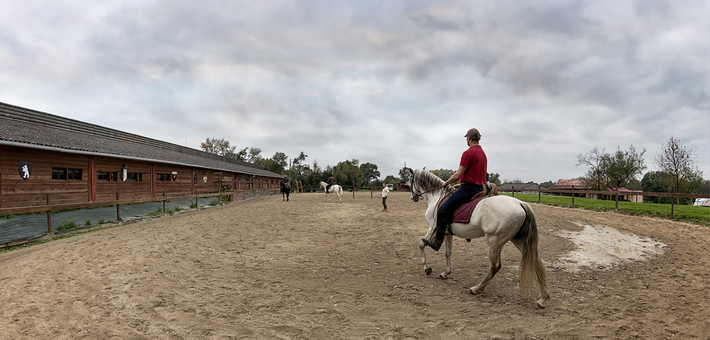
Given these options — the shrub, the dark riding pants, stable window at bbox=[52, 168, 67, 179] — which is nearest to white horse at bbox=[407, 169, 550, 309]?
the dark riding pants

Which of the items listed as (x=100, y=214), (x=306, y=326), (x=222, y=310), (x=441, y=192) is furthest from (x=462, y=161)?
(x=100, y=214)

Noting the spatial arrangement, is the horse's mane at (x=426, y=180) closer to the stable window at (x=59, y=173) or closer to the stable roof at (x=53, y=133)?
the stable roof at (x=53, y=133)

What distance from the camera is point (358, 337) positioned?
295 centimetres

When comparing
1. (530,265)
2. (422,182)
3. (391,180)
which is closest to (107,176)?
(422,182)

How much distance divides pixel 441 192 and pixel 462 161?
1.07 m

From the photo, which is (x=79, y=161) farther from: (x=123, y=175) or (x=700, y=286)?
(x=700, y=286)

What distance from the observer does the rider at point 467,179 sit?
167 inches

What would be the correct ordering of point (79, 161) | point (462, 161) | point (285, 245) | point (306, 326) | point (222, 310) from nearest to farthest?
point (306, 326)
point (222, 310)
point (462, 161)
point (285, 245)
point (79, 161)

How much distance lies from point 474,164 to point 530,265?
5.37 feet

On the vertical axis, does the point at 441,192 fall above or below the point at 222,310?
above

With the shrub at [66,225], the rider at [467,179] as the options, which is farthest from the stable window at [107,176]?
the rider at [467,179]

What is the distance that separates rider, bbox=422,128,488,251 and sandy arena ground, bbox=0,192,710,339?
1.07 meters

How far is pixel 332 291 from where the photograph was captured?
13.9 feet

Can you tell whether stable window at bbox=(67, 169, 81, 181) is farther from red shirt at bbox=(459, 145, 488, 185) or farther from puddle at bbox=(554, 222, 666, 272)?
puddle at bbox=(554, 222, 666, 272)
